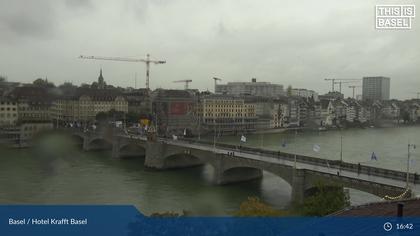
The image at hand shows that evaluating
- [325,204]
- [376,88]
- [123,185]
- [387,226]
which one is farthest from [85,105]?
[376,88]

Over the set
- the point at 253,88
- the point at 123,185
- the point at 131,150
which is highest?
the point at 253,88

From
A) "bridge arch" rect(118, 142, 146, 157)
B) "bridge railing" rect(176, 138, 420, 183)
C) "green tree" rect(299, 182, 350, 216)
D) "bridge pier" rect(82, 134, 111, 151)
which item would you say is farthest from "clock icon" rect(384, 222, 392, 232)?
"bridge pier" rect(82, 134, 111, 151)

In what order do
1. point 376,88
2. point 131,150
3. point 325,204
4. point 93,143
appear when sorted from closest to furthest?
1. point 325,204
2. point 131,150
3. point 93,143
4. point 376,88

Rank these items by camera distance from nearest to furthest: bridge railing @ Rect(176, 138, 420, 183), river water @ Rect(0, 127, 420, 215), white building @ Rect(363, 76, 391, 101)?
1. bridge railing @ Rect(176, 138, 420, 183)
2. river water @ Rect(0, 127, 420, 215)
3. white building @ Rect(363, 76, 391, 101)

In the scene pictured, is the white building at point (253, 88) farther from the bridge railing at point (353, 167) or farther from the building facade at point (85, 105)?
the bridge railing at point (353, 167)

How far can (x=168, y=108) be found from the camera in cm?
2817

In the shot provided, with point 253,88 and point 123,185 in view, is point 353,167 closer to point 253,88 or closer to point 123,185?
point 123,185

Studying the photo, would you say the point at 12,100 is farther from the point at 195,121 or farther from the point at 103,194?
the point at 103,194

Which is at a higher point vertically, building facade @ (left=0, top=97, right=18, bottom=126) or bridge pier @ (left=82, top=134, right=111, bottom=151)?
building facade @ (left=0, top=97, right=18, bottom=126)

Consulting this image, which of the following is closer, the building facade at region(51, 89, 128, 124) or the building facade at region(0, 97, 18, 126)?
the building facade at region(0, 97, 18, 126)

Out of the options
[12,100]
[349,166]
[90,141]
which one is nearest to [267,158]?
[349,166]

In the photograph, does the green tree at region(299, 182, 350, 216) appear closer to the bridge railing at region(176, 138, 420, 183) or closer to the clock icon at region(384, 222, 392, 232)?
the clock icon at region(384, 222, 392, 232)

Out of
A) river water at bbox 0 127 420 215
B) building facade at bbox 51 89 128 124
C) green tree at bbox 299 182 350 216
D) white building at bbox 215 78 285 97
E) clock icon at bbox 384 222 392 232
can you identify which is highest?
white building at bbox 215 78 285 97

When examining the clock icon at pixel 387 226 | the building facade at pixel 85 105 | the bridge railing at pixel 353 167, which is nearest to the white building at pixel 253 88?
the building facade at pixel 85 105
